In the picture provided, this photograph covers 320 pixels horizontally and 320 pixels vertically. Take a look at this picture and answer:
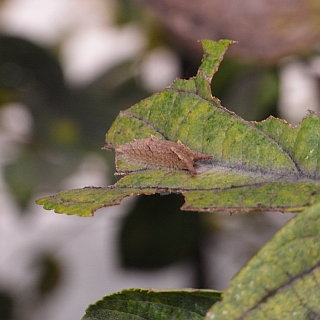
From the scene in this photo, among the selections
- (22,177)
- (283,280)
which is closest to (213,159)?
(283,280)

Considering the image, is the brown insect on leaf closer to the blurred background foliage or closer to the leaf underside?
the leaf underside

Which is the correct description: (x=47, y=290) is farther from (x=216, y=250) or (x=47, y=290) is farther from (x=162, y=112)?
(x=162, y=112)

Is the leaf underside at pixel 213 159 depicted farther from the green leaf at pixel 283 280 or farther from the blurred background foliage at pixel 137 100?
the blurred background foliage at pixel 137 100

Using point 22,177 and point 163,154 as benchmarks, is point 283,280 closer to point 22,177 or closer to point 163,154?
point 163,154

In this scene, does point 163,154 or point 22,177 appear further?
point 22,177

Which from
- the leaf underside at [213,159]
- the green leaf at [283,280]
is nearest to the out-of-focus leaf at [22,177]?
the leaf underside at [213,159]

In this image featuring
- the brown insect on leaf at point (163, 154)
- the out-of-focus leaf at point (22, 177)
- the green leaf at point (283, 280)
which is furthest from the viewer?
the out-of-focus leaf at point (22, 177)

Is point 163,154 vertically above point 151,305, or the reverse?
point 163,154
